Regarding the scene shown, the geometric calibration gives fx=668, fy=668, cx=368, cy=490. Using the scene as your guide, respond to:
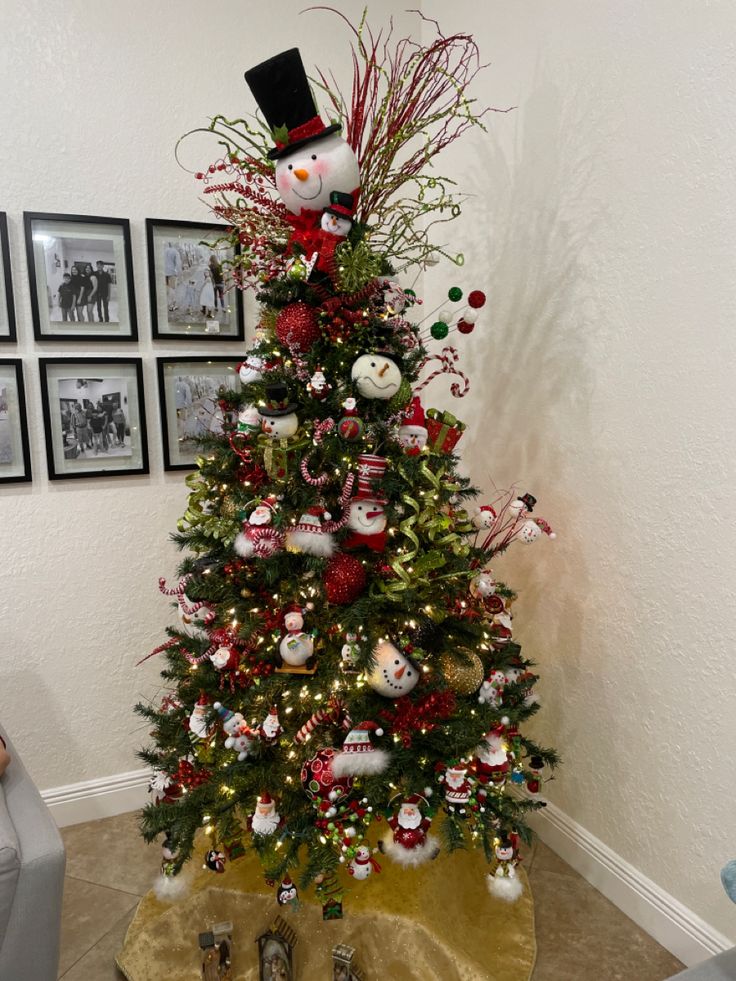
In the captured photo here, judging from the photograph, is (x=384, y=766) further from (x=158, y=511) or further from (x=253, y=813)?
(x=158, y=511)

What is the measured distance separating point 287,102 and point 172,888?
1890 mm

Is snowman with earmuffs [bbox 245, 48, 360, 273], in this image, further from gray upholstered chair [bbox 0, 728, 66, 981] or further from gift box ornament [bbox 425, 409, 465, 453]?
gray upholstered chair [bbox 0, 728, 66, 981]

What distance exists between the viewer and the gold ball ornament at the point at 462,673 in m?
1.57

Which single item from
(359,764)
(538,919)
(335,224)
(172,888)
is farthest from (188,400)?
(538,919)

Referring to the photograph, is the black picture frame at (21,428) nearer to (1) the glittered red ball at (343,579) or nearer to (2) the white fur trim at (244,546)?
(2) the white fur trim at (244,546)

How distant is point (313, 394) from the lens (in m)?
1.51

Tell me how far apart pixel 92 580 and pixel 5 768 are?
27.9 inches

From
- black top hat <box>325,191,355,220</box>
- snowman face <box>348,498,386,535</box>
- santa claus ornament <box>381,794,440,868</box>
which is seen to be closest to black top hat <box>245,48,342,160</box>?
black top hat <box>325,191,355,220</box>

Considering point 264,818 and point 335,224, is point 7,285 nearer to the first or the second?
point 335,224

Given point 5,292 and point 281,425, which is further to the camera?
point 5,292

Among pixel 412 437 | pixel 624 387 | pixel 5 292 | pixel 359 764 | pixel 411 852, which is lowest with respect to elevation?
pixel 411 852

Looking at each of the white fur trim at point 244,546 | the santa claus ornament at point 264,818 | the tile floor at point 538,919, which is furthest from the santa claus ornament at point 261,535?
the tile floor at point 538,919

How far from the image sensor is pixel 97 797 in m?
2.20

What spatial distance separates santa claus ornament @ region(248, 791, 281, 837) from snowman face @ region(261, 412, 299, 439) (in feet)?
2.60
